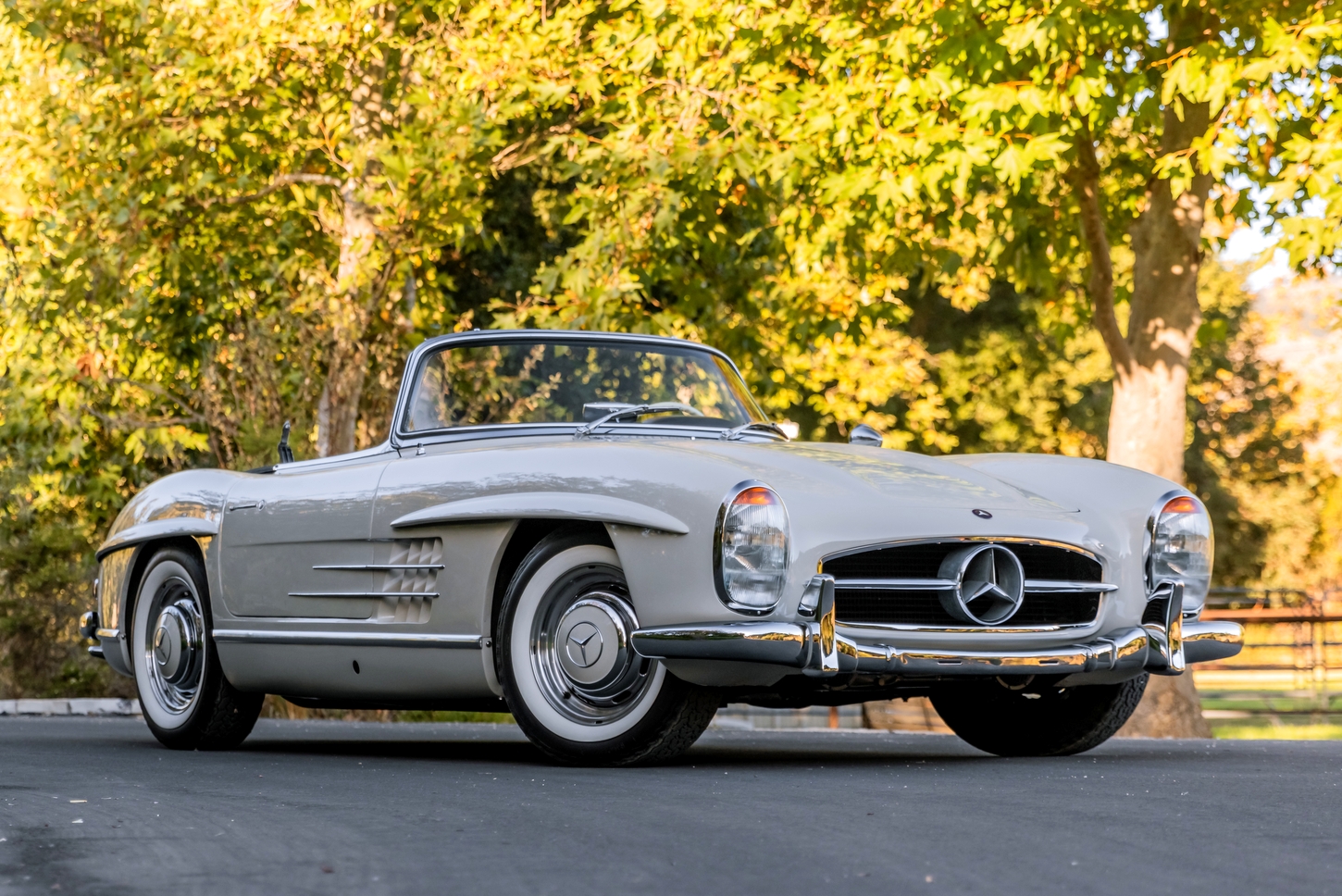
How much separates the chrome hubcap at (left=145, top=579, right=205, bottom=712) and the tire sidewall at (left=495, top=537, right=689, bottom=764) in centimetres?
198

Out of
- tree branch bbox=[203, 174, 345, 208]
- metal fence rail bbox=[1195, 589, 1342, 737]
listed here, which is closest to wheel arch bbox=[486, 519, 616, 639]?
metal fence rail bbox=[1195, 589, 1342, 737]

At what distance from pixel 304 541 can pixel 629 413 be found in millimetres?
1281

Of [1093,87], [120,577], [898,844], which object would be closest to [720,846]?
[898,844]

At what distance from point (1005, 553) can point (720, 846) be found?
212 centimetres

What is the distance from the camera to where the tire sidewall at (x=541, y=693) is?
591 cm

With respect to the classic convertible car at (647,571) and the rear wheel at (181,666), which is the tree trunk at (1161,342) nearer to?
the classic convertible car at (647,571)

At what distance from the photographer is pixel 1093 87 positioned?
1123cm

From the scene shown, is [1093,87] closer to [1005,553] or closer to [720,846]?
[1005,553]

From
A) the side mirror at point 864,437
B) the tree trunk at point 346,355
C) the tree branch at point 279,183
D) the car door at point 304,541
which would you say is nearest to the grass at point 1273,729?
the tree trunk at point 346,355

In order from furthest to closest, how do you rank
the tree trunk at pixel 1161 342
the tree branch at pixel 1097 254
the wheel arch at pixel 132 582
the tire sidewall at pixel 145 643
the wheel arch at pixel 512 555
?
the tree branch at pixel 1097 254 < the tree trunk at pixel 1161 342 < the wheel arch at pixel 132 582 < the tire sidewall at pixel 145 643 < the wheel arch at pixel 512 555

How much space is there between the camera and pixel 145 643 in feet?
26.3

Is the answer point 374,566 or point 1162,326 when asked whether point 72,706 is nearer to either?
point 374,566

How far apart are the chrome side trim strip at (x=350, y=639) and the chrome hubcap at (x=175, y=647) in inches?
12.3

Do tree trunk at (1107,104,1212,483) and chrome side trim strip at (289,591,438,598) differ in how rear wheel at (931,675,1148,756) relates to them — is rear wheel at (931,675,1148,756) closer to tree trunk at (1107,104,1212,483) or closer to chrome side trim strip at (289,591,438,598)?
chrome side trim strip at (289,591,438,598)
